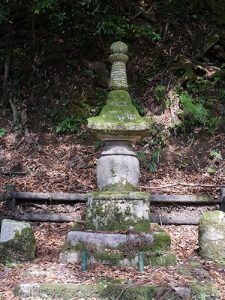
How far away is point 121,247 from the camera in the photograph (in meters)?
4.71

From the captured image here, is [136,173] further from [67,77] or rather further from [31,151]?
[67,77]

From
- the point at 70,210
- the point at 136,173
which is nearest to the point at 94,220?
the point at 136,173

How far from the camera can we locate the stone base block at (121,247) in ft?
15.2

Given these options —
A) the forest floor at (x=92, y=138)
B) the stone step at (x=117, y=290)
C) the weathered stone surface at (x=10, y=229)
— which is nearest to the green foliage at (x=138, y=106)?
the forest floor at (x=92, y=138)

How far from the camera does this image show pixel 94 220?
504 centimetres

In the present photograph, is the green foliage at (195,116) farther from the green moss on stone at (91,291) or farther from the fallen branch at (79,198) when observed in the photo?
the green moss on stone at (91,291)

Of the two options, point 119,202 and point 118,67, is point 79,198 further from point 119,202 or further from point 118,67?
point 118,67

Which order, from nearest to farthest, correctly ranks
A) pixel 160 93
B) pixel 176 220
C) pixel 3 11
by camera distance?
pixel 176 220 < pixel 3 11 < pixel 160 93

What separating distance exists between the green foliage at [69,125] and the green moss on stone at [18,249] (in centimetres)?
482

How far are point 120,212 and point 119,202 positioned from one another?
13cm

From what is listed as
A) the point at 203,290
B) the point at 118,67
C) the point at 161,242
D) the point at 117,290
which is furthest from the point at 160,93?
the point at 117,290

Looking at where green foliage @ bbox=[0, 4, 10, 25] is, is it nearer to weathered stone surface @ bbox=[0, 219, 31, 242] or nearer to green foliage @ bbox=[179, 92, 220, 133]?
green foliage @ bbox=[179, 92, 220, 133]

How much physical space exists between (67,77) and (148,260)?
725cm

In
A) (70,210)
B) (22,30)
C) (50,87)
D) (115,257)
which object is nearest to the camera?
(115,257)
